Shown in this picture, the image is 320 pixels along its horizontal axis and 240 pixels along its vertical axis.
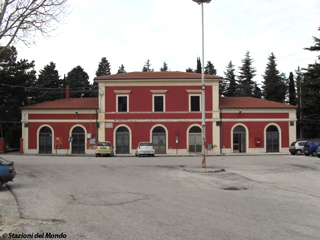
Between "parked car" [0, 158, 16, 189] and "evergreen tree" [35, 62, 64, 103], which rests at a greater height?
"evergreen tree" [35, 62, 64, 103]

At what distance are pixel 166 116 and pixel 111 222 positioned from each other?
36956 millimetres

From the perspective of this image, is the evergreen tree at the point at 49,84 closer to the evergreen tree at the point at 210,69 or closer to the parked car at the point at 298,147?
the evergreen tree at the point at 210,69

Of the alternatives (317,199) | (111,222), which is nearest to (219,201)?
(317,199)

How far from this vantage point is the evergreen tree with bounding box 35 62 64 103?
232 feet

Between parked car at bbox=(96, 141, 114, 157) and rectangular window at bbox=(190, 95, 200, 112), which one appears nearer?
parked car at bbox=(96, 141, 114, 157)

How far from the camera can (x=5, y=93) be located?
2293 inches

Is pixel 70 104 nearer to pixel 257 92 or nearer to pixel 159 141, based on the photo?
pixel 159 141

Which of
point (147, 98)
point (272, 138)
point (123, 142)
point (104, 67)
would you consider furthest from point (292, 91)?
point (123, 142)

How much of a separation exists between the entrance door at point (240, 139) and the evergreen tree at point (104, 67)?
53.3 meters

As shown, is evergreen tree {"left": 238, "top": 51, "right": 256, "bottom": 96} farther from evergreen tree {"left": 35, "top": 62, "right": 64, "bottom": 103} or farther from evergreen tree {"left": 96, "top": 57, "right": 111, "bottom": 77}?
evergreen tree {"left": 35, "top": 62, "right": 64, "bottom": 103}

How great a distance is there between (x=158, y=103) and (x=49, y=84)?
125 ft

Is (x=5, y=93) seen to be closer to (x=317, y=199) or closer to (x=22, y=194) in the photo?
(x=22, y=194)

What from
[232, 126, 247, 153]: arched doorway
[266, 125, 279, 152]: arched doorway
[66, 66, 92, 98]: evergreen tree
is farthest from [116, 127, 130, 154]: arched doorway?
[66, 66, 92, 98]: evergreen tree

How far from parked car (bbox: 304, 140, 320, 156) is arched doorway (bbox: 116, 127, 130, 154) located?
21.2 metres
